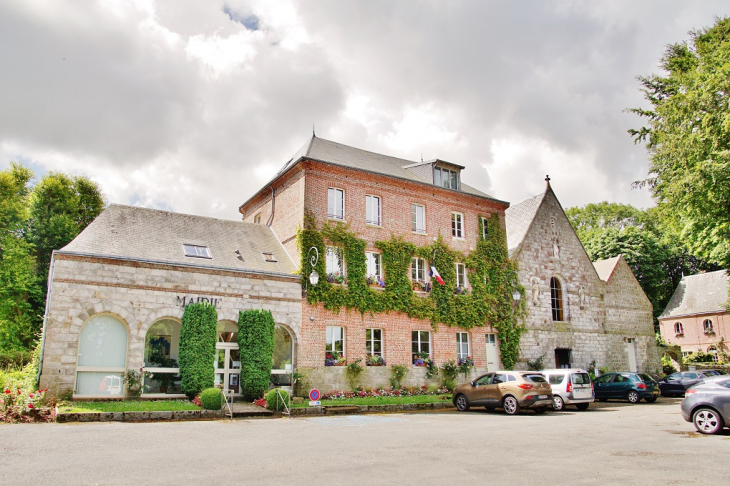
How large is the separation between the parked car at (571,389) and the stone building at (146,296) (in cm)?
961

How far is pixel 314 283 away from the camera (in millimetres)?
19875

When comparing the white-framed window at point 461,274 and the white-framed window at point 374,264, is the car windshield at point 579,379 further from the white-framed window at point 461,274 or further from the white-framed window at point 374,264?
the white-framed window at point 374,264

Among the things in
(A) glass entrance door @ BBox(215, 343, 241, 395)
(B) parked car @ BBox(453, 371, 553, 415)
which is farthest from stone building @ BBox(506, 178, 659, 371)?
(A) glass entrance door @ BBox(215, 343, 241, 395)

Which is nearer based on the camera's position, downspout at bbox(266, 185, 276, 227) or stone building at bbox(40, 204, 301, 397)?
stone building at bbox(40, 204, 301, 397)

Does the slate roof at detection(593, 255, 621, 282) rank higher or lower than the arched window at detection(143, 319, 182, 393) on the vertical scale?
higher

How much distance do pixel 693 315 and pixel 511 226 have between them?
24.8 metres

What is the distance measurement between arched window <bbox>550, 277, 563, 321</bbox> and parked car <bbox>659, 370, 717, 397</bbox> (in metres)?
5.63

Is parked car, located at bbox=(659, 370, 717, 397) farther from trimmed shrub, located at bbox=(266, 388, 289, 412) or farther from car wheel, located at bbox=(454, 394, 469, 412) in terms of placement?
trimmed shrub, located at bbox=(266, 388, 289, 412)

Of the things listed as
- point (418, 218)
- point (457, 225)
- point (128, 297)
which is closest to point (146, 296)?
point (128, 297)

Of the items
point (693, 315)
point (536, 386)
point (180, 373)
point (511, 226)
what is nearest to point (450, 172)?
point (511, 226)

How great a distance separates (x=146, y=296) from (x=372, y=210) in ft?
32.8

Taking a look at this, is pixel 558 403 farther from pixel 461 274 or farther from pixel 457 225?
pixel 457 225

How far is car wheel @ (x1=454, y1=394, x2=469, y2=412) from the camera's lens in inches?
720

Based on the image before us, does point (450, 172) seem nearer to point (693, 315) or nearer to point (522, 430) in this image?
point (522, 430)
